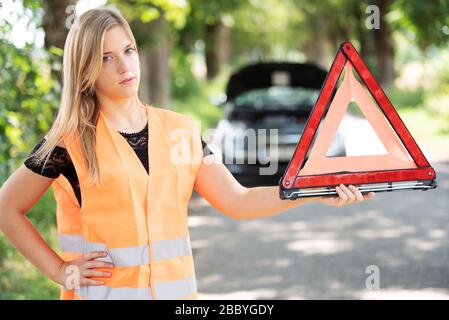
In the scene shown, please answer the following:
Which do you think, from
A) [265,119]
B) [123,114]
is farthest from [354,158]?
[265,119]

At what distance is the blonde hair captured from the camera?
8.14 feet

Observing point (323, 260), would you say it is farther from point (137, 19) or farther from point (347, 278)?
point (137, 19)

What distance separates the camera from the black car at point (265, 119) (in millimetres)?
11852

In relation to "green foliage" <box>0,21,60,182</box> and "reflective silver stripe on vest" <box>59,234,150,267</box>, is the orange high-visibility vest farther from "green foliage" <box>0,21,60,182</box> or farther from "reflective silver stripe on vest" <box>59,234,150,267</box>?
"green foliage" <box>0,21,60,182</box>

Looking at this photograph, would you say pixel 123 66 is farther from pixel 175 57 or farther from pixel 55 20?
pixel 175 57

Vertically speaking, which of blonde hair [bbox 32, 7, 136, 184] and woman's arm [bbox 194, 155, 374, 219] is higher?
blonde hair [bbox 32, 7, 136, 184]

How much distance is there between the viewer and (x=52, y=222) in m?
8.52

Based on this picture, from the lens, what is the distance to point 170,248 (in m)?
2.51

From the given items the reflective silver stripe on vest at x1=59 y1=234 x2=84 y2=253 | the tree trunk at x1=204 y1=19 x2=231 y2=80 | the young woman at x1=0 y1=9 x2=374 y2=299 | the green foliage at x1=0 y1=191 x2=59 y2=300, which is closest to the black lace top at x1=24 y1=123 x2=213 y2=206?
the young woman at x1=0 y1=9 x2=374 y2=299

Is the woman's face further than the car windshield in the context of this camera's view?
No

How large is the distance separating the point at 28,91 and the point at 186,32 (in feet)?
86.8

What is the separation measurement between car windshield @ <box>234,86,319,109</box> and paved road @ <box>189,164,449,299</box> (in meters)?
2.43

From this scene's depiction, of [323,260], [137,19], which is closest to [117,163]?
[323,260]

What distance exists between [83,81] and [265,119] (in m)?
10.3
